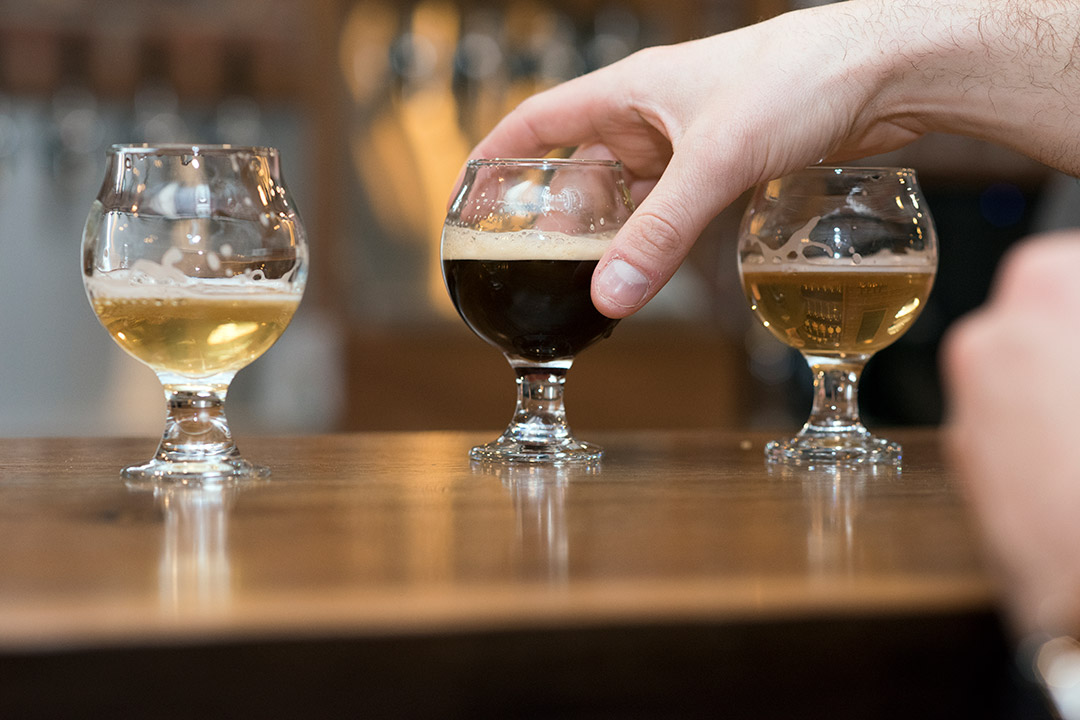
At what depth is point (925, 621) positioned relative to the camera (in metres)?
0.49

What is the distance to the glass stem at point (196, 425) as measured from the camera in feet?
2.92

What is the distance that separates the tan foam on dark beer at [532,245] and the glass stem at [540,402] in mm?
98

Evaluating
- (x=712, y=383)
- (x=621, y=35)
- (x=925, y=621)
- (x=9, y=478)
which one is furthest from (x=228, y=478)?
(x=621, y=35)

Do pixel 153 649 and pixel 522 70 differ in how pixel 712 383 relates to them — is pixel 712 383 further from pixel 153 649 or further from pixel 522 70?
pixel 153 649

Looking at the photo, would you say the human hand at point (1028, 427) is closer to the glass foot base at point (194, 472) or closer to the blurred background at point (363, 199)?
the glass foot base at point (194, 472)

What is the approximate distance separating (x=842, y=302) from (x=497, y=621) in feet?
1.98

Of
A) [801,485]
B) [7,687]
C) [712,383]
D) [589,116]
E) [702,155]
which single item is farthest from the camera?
[712,383]

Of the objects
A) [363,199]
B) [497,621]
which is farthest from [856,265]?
[363,199]

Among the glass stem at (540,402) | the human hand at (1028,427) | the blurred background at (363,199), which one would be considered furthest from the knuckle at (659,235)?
the blurred background at (363,199)

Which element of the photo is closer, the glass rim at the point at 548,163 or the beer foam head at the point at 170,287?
the beer foam head at the point at 170,287

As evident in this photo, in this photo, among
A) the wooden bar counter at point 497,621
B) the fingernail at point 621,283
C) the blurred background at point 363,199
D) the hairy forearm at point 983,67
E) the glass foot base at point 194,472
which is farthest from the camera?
the blurred background at point 363,199

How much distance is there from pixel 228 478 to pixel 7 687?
0.39 m

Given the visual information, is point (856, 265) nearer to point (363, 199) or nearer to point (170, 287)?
point (170, 287)

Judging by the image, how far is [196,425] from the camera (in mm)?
899
